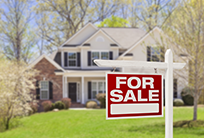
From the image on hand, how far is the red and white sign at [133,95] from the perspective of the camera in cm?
308

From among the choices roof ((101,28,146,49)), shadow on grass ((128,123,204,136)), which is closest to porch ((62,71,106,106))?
roof ((101,28,146,49))

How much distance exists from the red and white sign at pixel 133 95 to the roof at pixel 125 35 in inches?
787

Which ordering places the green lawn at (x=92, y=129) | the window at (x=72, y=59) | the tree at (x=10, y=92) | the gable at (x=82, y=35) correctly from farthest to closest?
the gable at (x=82, y=35) < the window at (x=72, y=59) < the tree at (x=10, y=92) < the green lawn at (x=92, y=129)

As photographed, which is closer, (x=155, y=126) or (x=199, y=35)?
(x=199, y=35)

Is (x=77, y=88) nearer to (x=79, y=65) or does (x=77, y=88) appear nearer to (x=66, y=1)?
(x=79, y=65)

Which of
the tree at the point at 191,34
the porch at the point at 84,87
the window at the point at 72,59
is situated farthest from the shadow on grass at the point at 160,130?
the window at the point at 72,59

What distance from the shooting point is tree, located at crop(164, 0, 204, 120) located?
389 inches

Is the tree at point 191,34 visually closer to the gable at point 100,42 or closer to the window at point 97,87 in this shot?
the gable at point 100,42

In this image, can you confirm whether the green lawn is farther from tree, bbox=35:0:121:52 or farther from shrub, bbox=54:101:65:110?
tree, bbox=35:0:121:52

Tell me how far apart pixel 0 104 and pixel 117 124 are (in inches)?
235

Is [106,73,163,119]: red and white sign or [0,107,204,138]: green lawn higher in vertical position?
[106,73,163,119]: red and white sign

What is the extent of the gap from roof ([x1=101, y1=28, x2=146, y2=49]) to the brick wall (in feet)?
25.7

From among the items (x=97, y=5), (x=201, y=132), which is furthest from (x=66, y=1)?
(x=201, y=132)

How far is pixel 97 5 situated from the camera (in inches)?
1350
